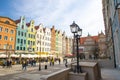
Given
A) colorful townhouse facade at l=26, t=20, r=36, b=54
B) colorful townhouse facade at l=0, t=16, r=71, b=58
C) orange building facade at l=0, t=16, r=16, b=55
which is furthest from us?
colorful townhouse facade at l=26, t=20, r=36, b=54

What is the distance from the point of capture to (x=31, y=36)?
164 feet

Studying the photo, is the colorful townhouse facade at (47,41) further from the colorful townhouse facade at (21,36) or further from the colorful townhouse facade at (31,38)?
the colorful townhouse facade at (21,36)

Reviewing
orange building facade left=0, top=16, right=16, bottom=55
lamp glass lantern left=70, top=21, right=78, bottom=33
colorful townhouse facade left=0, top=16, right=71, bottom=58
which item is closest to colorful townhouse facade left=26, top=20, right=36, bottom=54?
colorful townhouse facade left=0, top=16, right=71, bottom=58

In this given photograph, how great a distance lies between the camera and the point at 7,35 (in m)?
40.0

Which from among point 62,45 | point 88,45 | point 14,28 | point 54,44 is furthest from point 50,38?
point 14,28

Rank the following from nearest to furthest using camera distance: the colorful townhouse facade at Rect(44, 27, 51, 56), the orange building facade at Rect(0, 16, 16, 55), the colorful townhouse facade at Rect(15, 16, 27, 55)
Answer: the orange building facade at Rect(0, 16, 16, 55), the colorful townhouse facade at Rect(15, 16, 27, 55), the colorful townhouse facade at Rect(44, 27, 51, 56)

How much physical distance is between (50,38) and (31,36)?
15.6 meters

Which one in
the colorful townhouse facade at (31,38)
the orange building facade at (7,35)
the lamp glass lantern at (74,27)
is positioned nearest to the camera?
the lamp glass lantern at (74,27)

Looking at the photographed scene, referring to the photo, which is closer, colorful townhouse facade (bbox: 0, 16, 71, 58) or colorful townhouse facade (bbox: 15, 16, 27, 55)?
colorful townhouse facade (bbox: 0, 16, 71, 58)

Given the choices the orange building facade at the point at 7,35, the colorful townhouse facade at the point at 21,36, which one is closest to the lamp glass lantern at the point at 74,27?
the orange building facade at the point at 7,35

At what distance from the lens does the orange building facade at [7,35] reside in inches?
1499

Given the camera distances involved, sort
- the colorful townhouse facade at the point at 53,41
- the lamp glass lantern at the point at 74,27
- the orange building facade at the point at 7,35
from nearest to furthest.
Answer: the lamp glass lantern at the point at 74,27 < the orange building facade at the point at 7,35 < the colorful townhouse facade at the point at 53,41

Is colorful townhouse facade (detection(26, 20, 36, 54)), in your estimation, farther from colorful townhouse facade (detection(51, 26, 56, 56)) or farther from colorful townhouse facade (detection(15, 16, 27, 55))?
colorful townhouse facade (detection(51, 26, 56, 56))

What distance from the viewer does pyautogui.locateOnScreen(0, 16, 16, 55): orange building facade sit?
Answer: 125 feet
